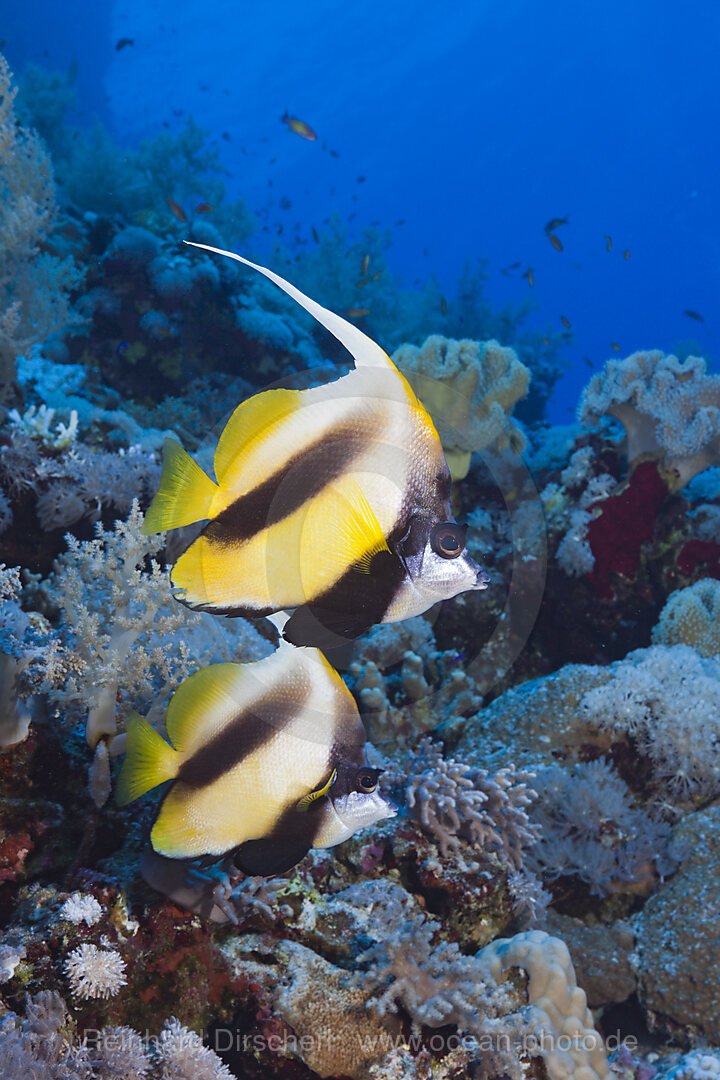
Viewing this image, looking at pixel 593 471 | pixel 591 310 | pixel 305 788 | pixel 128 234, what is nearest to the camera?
pixel 305 788

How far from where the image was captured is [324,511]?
746 mm

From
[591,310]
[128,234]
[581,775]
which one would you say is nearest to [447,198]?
[591,310]

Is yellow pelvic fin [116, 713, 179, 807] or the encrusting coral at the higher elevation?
yellow pelvic fin [116, 713, 179, 807]

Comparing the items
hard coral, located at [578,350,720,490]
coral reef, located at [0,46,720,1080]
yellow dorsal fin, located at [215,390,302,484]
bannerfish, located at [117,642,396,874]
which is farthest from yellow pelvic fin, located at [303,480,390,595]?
hard coral, located at [578,350,720,490]

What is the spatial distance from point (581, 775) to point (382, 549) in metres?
3.81

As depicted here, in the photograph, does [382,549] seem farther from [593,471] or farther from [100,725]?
[593,471]

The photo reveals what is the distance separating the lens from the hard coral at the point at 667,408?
5781 mm

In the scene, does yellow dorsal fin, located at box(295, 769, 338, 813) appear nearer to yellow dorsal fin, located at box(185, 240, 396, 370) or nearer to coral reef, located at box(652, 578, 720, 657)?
yellow dorsal fin, located at box(185, 240, 396, 370)

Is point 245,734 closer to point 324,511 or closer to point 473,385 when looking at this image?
point 324,511

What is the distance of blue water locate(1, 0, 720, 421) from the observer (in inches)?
3278

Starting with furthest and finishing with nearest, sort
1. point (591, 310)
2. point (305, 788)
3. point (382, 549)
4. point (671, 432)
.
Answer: point (591, 310)
point (671, 432)
point (305, 788)
point (382, 549)

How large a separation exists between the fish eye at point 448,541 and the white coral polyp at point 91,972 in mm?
1769

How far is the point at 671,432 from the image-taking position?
19.1ft

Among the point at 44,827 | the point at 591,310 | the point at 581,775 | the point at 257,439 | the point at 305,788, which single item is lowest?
the point at 591,310
